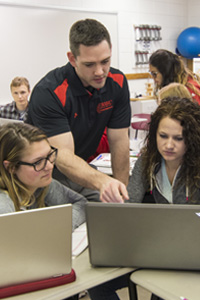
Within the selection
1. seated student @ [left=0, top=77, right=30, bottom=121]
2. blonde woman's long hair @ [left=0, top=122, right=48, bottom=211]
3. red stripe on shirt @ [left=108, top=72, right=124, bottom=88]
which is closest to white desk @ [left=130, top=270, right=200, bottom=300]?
blonde woman's long hair @ [left=0, top=122, right=48, bottom=211]

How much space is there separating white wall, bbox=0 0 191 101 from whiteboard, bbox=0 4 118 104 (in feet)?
0.78

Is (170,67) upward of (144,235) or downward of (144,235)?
upward

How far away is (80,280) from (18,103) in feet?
10.4

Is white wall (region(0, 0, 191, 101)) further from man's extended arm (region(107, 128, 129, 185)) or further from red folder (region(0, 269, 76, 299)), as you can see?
red folder (region(0, 269, 76, 299))

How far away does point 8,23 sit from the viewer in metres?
4.64

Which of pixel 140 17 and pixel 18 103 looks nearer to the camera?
pixel 18 103

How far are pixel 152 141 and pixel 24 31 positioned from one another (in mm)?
3633

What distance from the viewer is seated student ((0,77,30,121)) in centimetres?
401

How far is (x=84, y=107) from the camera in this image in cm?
192

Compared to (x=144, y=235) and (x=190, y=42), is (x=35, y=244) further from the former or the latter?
(x=190, y=42)

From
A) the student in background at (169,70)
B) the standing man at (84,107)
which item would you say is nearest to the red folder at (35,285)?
the standing man at (84,107)

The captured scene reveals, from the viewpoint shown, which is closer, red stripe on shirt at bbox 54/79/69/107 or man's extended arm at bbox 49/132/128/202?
man's extended arm at bbox 49/132/128/202

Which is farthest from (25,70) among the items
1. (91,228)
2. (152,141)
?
(91,228)

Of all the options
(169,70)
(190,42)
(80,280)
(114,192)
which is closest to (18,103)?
(169,70)
